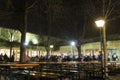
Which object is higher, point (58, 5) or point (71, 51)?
point (58, 5)

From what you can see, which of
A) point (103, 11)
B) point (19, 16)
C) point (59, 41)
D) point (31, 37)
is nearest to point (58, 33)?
point (59, 41)

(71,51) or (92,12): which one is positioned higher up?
(92,12)

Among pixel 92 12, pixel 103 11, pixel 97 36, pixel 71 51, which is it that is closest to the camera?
pixel 103 11

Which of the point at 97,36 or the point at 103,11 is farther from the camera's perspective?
the point at 97,36

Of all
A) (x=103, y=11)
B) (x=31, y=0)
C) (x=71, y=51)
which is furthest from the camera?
(x=71, y=51)

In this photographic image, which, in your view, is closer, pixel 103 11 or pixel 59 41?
pixel 103 11

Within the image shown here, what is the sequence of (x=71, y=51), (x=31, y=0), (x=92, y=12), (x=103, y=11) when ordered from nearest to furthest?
(x=103, y=11)
(x=31, y=0)
(x=92, y=12)
(x=71, y=51)

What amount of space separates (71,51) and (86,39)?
12.3 ft

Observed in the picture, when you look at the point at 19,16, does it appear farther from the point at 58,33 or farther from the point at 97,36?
the point at 58,33

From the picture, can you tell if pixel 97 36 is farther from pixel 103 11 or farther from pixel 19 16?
pixel 103 11

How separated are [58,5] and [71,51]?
15.2 metres

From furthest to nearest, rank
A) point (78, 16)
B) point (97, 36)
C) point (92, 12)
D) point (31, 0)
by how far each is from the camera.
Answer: point (97, 36) → point (78, 16) → point (92, 12) → point (31, 0)

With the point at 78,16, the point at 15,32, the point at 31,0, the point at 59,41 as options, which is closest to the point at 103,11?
the point at 31,0

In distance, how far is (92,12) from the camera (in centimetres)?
2808
